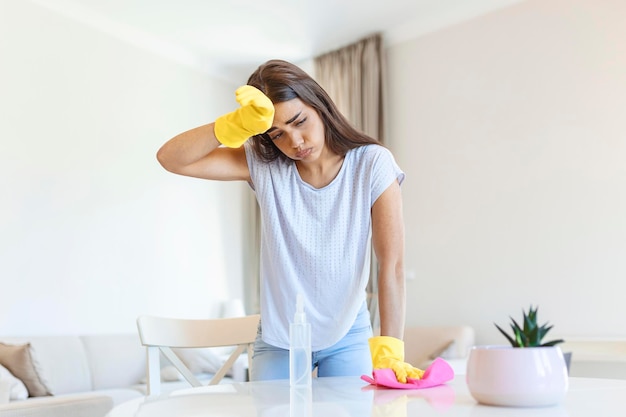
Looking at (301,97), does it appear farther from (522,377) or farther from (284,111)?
(522,377)

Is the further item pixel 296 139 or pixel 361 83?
pixel 361 83

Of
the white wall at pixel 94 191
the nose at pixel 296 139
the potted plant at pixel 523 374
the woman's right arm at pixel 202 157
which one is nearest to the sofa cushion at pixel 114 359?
the white wall at pixel 94 191

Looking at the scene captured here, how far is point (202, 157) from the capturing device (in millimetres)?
1602

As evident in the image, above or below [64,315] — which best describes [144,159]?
above

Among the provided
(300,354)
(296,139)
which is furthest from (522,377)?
(296,139)

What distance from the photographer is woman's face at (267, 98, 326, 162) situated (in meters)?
1.53

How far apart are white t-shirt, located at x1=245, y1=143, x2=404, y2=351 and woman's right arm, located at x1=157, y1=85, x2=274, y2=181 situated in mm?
161

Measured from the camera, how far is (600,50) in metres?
4.35

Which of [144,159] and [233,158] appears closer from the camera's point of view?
[233,158]

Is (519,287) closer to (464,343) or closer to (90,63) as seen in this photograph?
(464,343)

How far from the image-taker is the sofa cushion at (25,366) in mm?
3549

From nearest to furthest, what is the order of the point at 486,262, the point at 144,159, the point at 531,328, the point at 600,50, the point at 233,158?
the point at 531,328, the point at 233,158, the point at 600,50, the point at 486,262, the point at 144,159

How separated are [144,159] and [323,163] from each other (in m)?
3.83

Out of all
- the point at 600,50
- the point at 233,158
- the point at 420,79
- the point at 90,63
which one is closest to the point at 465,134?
the point at 420,79
